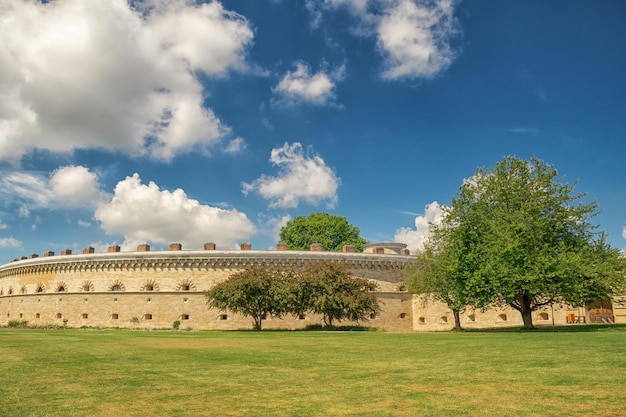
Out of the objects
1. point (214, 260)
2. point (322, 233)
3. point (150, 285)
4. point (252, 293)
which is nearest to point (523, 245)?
point (252, 293)

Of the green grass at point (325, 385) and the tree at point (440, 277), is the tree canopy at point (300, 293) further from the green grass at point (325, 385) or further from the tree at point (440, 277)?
the green grass at point (325, 385)

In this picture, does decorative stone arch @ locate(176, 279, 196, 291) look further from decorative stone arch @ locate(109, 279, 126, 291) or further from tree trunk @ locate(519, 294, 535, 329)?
tree trunk @ locate(519, 294, 535, 329)

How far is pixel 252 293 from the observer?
4206cm

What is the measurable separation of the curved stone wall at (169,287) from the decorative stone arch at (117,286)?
0.06m

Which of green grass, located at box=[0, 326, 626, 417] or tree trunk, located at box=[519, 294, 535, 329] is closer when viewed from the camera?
green grass, located at box=[0, 326, 626, 417]

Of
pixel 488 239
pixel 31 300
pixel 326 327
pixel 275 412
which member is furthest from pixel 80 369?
pixel 31 300

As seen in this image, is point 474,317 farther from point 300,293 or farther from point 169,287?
point 169,287

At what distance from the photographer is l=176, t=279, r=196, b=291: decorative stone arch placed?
164ft

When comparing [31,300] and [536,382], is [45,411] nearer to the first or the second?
[536,382]

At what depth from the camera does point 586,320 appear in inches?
1909

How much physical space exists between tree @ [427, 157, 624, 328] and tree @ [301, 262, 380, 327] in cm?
794

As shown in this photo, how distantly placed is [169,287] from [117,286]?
19.3 ft

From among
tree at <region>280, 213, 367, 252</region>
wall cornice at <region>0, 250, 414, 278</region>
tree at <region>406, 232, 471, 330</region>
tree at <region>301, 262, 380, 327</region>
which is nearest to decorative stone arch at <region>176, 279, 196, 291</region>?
wall cornice at <region>0, 250, 414, 278</region>

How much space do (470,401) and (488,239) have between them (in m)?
26.5
